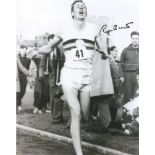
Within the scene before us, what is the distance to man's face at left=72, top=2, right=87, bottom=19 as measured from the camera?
2.53 metres

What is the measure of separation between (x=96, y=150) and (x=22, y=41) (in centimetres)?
100

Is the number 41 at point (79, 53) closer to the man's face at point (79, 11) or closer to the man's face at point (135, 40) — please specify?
the man's face at point (79, 11)

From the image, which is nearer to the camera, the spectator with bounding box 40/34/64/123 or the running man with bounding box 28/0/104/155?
the running man with bounding box 28/0/104/155

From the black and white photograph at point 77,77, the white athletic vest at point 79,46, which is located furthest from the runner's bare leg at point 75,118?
the white athletic vest at point 79,46

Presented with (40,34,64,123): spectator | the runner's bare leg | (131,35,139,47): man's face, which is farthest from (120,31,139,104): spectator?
(40,34,64,123): spectator

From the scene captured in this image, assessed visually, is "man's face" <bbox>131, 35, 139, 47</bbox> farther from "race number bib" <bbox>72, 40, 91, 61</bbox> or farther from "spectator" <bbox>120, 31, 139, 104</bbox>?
"race number bib" <bbox>72, 40, 91, 61</bbox>

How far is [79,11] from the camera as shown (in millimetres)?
2547

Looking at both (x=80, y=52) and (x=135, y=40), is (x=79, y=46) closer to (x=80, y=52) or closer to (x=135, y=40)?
(x=80, y=52)

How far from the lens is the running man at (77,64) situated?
8.30ft

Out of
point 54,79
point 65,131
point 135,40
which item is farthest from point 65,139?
point 135,40

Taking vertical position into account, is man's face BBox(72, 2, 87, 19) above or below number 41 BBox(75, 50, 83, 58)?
above

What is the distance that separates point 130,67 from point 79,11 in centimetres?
53
